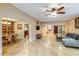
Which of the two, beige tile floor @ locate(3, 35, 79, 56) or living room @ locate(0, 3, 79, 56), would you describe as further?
living room @ locate(0, 3, 79, 56)

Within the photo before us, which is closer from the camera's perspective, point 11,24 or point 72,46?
point 72,46

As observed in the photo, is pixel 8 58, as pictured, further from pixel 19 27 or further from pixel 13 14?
pixel 19 27

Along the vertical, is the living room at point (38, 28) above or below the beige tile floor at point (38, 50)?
above

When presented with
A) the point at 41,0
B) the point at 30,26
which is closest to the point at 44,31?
the point at 30,26

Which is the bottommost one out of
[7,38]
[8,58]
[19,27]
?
[8,58]

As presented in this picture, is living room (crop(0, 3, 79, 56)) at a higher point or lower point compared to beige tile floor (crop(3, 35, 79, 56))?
higher

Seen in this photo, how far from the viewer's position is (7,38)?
8.95m

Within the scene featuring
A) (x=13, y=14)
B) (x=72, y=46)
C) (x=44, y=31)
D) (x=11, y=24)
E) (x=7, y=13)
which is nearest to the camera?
(x=7, y=13)

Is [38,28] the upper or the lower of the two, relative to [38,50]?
upper

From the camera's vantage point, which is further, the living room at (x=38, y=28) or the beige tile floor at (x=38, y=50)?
the living room at (x=38, y=28)

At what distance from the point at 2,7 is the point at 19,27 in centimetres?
828

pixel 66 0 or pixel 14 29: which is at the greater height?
pixel 66 0

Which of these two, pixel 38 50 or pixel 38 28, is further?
pixel 38 28

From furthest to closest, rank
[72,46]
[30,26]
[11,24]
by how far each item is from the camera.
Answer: [11,24] → [30,26] → [72,46]
